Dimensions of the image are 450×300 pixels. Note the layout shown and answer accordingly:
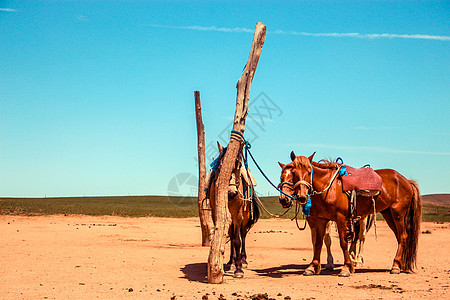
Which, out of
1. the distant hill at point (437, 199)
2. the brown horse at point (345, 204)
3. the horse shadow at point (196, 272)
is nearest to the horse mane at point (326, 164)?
the brown horse at point (345, 204)

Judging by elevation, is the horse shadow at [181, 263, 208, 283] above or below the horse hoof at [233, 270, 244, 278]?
below

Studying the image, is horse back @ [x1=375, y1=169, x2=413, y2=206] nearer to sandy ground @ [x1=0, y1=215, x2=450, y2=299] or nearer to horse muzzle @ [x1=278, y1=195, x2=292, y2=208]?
sandy ground @ [x1=0, y1=215, x2=450, y2=299]

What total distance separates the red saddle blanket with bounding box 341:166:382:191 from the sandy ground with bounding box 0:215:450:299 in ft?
6.33

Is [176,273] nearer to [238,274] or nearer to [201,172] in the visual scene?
[238,274]

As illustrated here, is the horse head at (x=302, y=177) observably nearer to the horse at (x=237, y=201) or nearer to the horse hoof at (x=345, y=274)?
the horse at (x=237, y=201)

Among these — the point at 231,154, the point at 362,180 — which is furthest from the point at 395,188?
the point at 231,154

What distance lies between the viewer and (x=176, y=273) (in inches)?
417

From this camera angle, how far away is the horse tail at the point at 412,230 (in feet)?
35.4

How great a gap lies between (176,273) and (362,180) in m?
4.70

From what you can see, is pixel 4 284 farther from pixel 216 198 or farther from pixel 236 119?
A: pixel 236 119

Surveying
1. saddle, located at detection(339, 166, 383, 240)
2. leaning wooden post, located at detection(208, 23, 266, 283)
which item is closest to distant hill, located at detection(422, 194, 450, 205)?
saddle, located at detection(339, 166, 383, 240)

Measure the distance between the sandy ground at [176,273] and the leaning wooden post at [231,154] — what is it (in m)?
0.86

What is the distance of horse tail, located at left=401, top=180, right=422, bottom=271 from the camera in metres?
10.8

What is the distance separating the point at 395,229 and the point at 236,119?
4.94 metres
